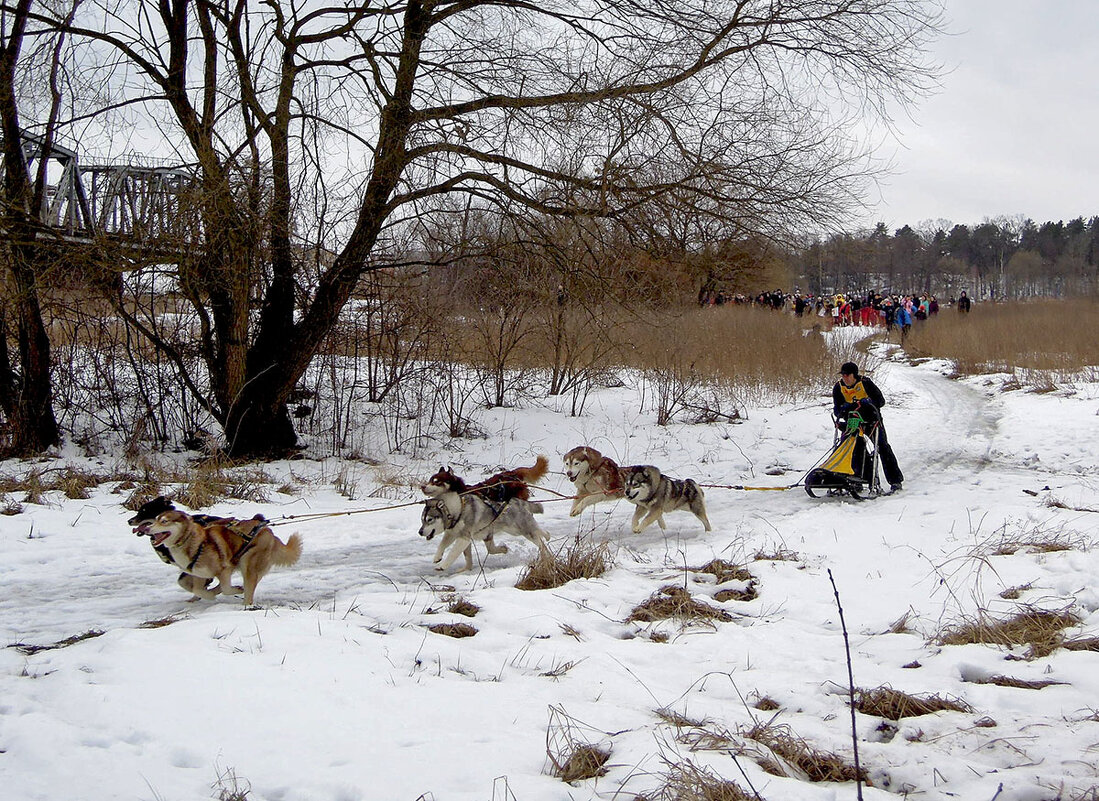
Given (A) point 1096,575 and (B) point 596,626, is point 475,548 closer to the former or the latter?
(B) point 596,626

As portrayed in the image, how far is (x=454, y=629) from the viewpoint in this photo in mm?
5828

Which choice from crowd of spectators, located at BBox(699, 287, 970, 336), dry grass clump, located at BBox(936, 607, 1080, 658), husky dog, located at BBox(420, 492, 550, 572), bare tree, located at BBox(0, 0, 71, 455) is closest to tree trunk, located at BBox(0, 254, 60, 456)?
bare tree, located at BBox(0, 0, 71, 455)

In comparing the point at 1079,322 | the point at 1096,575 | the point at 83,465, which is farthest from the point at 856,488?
the point at 1079,322

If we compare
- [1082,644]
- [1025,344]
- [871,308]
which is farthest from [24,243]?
[871,308]

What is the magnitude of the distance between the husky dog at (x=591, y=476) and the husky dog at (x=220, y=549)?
13.8ft

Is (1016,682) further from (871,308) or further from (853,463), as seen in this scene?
(871,308)

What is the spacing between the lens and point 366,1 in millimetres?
12961

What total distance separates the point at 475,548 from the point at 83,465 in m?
7.65

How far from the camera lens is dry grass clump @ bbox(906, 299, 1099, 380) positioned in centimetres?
2406

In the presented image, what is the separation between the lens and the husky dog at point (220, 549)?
6383 millimetres

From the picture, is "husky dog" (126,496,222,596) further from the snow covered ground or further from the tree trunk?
the tree trunk

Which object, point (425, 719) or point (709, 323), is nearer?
point (425, 719)

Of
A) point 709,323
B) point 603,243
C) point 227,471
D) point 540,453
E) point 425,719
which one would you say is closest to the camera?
point 425,719

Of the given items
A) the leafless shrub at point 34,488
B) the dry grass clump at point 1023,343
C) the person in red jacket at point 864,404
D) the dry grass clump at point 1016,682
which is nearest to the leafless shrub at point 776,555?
the dry grass clump at point 1016,682
